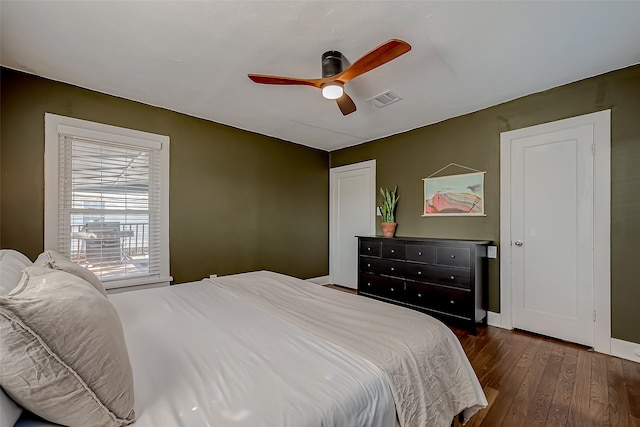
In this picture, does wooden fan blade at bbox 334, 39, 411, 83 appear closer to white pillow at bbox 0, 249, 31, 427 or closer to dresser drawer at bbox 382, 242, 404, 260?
white pillow at bbox 0, 249, 31, 427

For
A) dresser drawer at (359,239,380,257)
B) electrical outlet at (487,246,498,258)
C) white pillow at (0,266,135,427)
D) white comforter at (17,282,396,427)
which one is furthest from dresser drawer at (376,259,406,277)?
white pillow at (0,266,135,427)

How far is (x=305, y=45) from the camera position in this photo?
203 centimetres

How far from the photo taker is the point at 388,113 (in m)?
3.33

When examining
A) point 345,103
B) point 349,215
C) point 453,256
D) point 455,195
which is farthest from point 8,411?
point 349,215

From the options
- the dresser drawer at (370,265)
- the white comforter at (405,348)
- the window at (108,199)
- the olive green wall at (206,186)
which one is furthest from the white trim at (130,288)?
the dresser drawer at (370,265)

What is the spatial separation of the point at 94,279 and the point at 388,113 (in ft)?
10.3

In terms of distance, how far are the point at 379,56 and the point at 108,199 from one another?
9.61 ft

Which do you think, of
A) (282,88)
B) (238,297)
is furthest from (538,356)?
(282,88)

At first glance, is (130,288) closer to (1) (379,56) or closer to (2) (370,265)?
(2) (370,265)

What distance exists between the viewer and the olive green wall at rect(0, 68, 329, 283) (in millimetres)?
2453

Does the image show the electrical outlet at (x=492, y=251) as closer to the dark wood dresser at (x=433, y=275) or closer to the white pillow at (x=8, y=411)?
the dark wood dresser at (x=433, y=275)

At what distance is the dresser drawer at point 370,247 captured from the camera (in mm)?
3709

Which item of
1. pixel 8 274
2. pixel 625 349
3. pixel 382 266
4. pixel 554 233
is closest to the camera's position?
pixel 8 274

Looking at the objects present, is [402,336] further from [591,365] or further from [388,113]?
[388,113]
